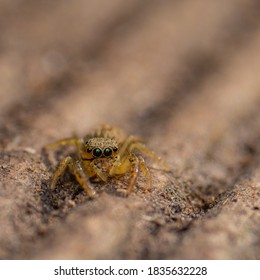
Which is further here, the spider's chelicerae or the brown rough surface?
the spider's chelicerae

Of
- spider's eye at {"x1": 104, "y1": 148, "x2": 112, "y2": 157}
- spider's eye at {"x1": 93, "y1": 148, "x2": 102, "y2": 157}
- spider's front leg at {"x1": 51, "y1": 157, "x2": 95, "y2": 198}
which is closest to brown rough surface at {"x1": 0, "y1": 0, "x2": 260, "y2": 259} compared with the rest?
spider's front leg at {"x1": 51, "y1": 157, "x2": 95, "y2": 198}

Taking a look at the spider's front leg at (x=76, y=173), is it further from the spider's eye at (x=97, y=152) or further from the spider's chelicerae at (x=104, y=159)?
the spider's eye at (x=97, y=152)

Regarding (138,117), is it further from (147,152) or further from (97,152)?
(97,152)

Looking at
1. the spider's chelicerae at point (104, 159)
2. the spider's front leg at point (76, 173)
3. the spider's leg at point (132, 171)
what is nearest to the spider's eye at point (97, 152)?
the spider's chelicerae at point (104, 159)

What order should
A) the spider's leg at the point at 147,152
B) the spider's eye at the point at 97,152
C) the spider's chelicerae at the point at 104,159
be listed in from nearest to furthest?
1. the spider's chelicerae at the point at 104,159
2. the spider's eye at the point at 97,152
3. the spider's leg at the point at 147,152

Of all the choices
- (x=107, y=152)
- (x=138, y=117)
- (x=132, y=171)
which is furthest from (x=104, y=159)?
(x=138, y=117)

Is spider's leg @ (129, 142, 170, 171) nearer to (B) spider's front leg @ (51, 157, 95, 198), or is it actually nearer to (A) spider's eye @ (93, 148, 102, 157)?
(A) spider's eye @ (93, 148, 102, 157)

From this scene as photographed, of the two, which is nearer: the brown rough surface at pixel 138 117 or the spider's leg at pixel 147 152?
the brown rough surface at pixel 138 117
